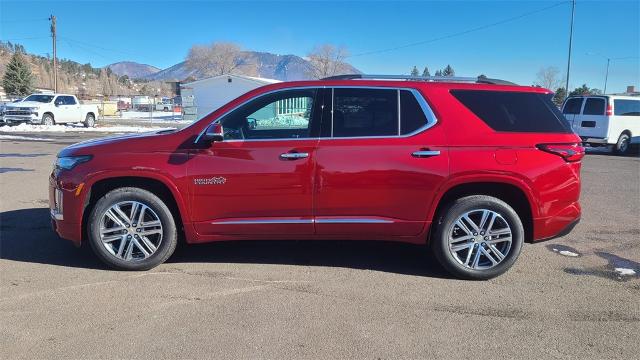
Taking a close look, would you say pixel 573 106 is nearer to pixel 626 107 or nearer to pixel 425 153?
pixel 626 107

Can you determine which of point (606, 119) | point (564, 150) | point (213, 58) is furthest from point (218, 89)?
point (213, 58)

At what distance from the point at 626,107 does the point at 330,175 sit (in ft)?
57.3

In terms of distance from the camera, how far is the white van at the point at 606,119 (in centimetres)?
1739

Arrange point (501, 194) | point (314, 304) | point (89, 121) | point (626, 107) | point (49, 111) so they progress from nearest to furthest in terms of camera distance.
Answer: point (314, 304) < point (501, 194) < point (626, 107) < point (49, 111) < point (89, 121)

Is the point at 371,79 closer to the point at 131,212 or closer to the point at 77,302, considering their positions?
the point at 131,212

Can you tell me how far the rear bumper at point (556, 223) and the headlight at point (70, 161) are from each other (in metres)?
4.17

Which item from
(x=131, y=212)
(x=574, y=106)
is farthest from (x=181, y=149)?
(x=574, y=106)

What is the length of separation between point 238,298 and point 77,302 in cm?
127

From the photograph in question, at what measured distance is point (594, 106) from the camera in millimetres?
17594

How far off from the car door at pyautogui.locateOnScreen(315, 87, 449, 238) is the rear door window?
1568cm

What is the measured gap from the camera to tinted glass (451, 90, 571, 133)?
15.1 feet

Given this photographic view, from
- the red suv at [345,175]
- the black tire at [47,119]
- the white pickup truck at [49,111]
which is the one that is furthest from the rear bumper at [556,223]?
the black tire at [47,119]

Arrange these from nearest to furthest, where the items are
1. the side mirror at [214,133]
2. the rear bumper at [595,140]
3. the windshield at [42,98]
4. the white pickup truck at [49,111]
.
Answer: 1. the side mirror at [214,133]
2. the rear bumper at [595,140]
3. the white pickup truck at [49,111]
4. the windshield at [42,98]

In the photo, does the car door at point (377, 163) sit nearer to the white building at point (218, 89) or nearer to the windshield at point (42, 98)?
the windshield at point (42, 98)
